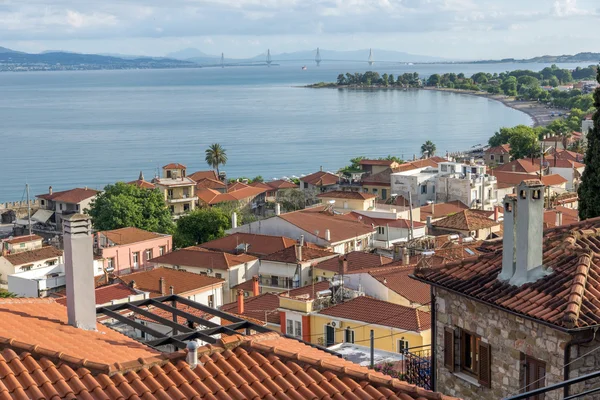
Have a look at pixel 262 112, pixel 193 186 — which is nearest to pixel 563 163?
pixel 193 186

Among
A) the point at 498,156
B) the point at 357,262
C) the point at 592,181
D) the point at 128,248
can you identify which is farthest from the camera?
the point at 498,156

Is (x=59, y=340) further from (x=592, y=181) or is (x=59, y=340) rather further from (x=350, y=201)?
(x=350, y=201)

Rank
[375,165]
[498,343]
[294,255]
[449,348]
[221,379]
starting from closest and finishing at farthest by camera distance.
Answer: [221,379] → [498,343] → [449,348] → [294,255] → [375,165]

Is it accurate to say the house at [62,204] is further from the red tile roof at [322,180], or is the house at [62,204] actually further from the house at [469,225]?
the house at [469,225]

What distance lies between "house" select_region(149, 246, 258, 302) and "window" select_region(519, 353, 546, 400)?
1046 inches

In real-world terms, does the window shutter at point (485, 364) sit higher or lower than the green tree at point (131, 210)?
higher

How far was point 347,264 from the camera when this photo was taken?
32344 mm

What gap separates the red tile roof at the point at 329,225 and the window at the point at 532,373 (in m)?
30.6

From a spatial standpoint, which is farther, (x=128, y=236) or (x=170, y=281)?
(x=128, y=236)

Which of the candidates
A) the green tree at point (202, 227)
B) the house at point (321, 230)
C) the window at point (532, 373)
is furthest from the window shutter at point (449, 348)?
the green tree at point (202, 227)

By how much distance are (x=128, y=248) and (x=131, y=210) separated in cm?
929

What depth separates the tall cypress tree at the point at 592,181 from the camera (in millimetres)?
16828

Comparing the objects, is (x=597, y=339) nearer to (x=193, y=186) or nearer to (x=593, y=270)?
(x=593, y=270)

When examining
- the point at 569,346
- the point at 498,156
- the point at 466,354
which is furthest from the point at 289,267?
the point at 498,156
